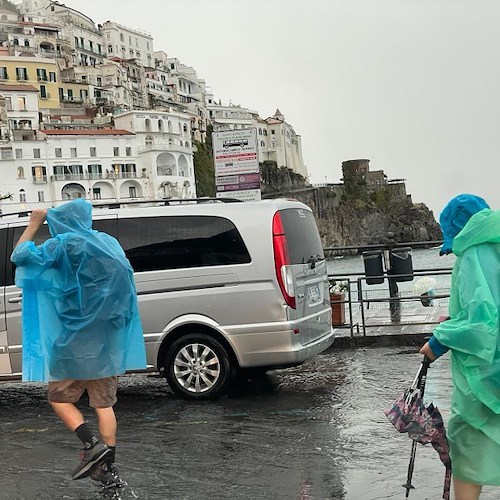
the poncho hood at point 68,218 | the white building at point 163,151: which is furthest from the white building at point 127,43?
the poncho hood at point 68,218

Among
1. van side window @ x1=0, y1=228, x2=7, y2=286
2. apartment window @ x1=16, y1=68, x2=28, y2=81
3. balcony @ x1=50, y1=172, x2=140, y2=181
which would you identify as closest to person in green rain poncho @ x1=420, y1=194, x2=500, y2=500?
van side window @ x1=0, y1=228, x2=7, y2=286

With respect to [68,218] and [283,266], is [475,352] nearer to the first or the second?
[68,218]

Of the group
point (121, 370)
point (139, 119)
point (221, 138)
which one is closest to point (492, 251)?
point (121, 370)

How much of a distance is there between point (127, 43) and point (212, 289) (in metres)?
159

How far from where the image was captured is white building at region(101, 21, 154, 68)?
15250 centimetres

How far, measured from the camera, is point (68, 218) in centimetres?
557

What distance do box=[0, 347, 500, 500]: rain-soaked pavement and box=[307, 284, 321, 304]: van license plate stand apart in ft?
3.19

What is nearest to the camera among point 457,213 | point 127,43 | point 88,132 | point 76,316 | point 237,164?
point 457,213

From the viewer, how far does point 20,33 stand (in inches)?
5246

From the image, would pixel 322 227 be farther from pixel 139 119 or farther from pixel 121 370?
pixel 121 370

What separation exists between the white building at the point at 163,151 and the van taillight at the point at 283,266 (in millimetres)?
105475

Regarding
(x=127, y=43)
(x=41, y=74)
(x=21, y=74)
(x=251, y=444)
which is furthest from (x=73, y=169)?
(x=251, y=444)

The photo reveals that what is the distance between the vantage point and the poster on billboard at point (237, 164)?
13.4 metres

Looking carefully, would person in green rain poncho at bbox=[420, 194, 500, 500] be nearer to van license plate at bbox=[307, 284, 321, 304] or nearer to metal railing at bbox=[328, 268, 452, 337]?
van license plate at bbox=[307, 284, 321, 304]
